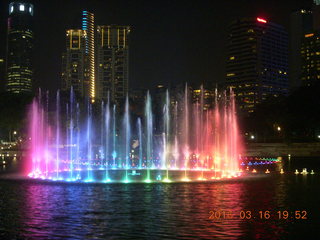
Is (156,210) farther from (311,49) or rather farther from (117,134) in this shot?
(311,49)

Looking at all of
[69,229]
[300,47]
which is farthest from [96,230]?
[300,47]

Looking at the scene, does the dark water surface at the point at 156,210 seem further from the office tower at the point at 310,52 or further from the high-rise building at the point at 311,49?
the office tower at the point at 310,52

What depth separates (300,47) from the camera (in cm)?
19300

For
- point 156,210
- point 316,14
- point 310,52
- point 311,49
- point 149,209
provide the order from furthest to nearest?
point 310,52, point 311,49, point 316,14, point 149,209, point 156,210

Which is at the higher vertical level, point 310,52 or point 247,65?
point 310,52

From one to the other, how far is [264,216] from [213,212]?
4.94ft

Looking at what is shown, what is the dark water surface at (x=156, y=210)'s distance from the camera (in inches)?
434

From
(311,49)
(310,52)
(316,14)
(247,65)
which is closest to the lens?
(316,14)

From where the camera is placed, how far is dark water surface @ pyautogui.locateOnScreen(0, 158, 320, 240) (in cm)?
1102

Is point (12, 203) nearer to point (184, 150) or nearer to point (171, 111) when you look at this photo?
point (184, 150)

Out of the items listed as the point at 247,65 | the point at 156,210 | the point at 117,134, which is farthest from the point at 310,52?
the point at 156,210

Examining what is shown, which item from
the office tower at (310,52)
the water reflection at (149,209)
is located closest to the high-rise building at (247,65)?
the office tower at (310,52)

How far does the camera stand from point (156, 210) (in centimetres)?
1410

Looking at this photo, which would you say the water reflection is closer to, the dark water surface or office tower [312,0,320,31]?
the dark water surface
